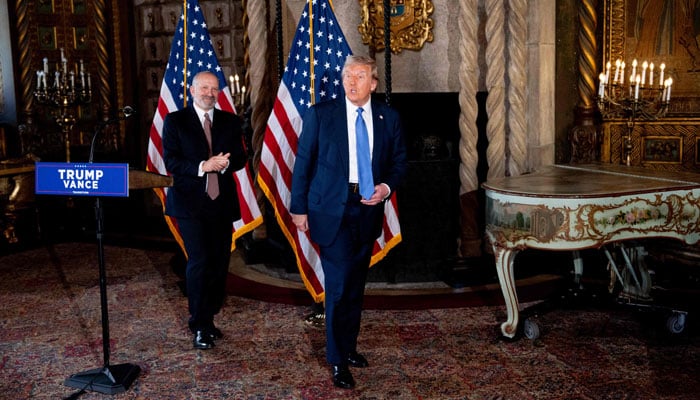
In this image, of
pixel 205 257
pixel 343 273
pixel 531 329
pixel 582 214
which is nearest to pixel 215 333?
pixel 205 257

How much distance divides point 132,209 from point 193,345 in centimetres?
498

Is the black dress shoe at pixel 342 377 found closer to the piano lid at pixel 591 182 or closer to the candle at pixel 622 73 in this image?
the piano lid at pixel 591 182

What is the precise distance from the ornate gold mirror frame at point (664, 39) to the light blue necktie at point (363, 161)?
3.38 meters

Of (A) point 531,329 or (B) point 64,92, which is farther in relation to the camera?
(B) point 64,92

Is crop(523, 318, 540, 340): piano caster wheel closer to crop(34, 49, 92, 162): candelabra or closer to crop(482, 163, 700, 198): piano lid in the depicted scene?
crop(482, 163, 700, 198): piano lid

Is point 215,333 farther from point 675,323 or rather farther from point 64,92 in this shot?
point 64,92

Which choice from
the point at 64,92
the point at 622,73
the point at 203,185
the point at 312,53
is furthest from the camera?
the point at 64,92

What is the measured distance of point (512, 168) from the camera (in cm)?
646

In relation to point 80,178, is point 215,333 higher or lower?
lower

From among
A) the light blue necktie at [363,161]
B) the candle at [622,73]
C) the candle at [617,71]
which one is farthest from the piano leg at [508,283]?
the candle at [622,73]

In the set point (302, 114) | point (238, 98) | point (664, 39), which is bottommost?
point (302, 114)

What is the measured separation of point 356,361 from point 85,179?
1.75m

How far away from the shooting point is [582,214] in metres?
4.33

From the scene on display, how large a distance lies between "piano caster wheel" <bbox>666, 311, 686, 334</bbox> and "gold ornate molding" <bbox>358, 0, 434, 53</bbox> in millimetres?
3159
